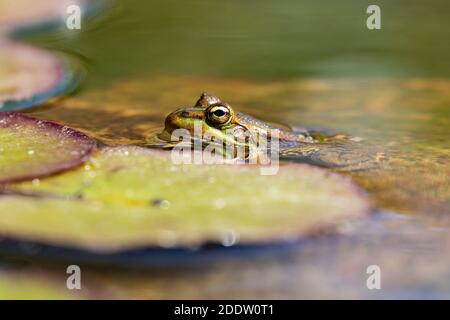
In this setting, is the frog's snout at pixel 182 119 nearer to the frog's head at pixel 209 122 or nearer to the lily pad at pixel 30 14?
the frog's head at pixel 209 122

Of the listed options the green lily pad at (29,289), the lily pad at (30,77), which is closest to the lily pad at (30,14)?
the lily pad at (30,77)

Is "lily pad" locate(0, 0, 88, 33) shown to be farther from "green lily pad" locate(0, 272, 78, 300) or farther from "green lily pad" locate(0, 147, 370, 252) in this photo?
"green lily pad" locate(0, 272, 78, 300)

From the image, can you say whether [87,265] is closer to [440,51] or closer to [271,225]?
[271,225]

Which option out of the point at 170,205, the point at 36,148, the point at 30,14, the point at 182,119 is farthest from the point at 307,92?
the point at 30,14

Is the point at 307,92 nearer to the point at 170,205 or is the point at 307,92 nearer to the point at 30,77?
the point at 30,77

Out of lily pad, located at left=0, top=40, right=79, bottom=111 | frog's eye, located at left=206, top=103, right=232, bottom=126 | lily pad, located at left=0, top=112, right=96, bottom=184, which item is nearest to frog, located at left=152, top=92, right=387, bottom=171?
frog's eye, located at left=206, top=103, right=232, bottom=126

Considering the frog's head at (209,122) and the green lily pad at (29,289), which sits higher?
the frog's head at (209,122)

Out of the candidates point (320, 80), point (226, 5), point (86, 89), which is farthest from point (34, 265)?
point (226, 5)
